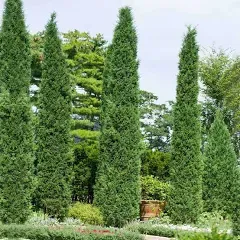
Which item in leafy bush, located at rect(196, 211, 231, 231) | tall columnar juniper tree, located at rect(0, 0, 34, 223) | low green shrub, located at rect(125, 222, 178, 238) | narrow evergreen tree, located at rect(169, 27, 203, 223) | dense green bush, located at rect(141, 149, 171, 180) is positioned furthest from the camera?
dense green bush, located at rect(141, 149, 171, 180)

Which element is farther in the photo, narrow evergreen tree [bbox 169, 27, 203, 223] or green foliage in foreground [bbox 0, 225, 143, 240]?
narrow evergreen tree [bbox 169, 27, 203, 223]

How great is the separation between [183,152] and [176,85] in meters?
2.40

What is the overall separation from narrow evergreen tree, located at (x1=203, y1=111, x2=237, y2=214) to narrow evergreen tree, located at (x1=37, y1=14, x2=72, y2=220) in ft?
19.1

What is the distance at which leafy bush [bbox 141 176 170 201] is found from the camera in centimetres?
1986

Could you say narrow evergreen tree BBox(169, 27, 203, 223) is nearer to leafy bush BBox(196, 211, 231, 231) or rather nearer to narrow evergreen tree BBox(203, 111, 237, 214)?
leafy bush BBox(196, 211, 231, 231)

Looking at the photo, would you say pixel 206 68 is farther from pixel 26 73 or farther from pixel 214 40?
pixel 26 73

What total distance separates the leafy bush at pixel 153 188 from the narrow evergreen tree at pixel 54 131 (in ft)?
13.3

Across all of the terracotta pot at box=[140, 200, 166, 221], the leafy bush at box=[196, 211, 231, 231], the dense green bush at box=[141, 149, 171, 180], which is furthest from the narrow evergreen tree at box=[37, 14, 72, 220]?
the dense green bush at box=[141, 149, 171, 180]

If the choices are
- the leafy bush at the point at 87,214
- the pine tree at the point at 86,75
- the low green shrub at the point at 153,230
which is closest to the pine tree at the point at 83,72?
the pine tree at the point at 86,75

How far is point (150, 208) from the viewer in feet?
62.2

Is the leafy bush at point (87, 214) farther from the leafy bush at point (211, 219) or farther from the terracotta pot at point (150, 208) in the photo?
→ the leafy bush at point (211, 219)

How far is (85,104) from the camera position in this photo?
25.8 metres

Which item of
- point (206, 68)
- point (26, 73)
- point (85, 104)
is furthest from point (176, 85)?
point (206, 68)

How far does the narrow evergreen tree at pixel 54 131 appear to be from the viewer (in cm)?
1639
